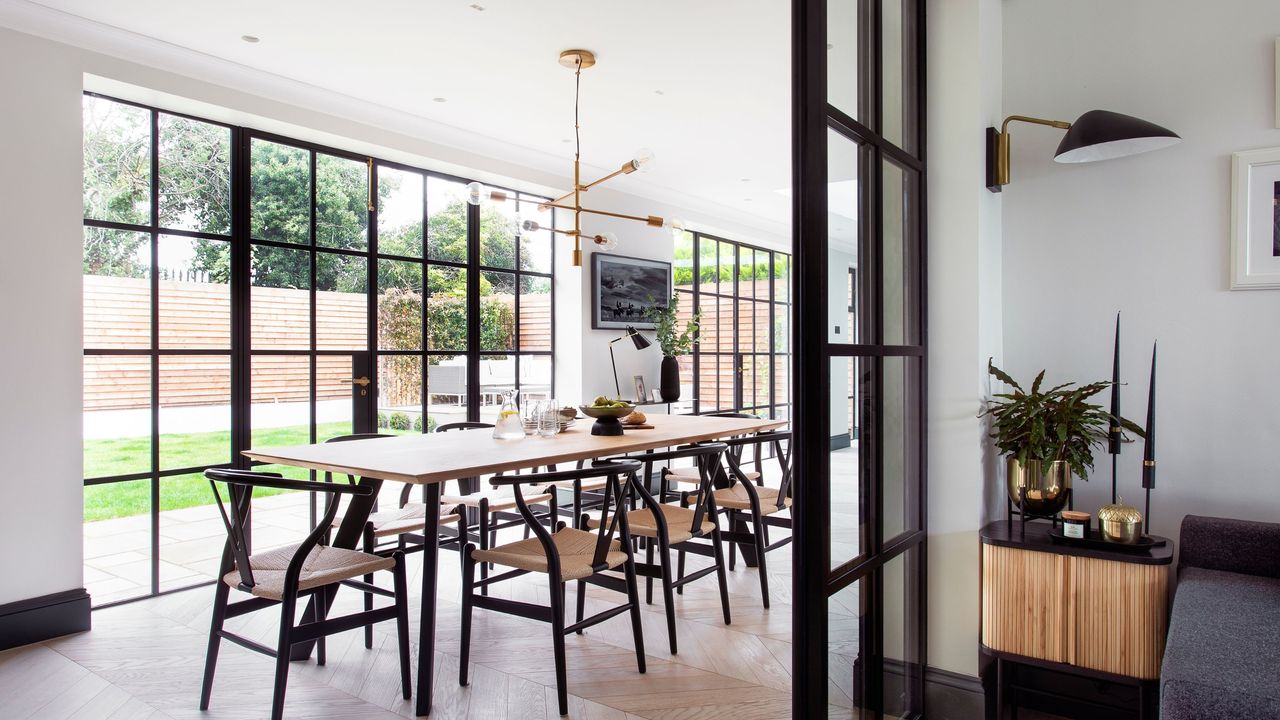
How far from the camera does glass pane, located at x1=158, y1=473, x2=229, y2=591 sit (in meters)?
3.86

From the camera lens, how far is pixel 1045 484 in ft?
7.82

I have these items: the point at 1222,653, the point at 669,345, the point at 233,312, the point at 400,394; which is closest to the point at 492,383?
the point at 400,394

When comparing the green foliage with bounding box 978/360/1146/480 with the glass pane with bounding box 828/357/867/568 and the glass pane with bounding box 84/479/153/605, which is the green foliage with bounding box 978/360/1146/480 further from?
the glass pane with bounding box 84/479/153/605

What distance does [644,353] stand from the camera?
6.72 meters

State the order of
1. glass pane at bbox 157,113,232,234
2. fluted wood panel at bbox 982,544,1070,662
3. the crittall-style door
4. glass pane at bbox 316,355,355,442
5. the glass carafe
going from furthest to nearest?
glass pane at bbox 316,355,355,442 < glass pane at bbox 157,113,232,234 < the glass carafe < fluted wood panel at bbox 982,544,1070,662 < the crittall-style door

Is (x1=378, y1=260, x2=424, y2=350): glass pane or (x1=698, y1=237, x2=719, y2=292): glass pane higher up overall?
(x1=698, y1=237, x2=719, y2=292): glass pane

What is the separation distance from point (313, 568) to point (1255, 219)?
3281 millimetres

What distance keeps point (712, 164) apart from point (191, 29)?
3529 millimetres

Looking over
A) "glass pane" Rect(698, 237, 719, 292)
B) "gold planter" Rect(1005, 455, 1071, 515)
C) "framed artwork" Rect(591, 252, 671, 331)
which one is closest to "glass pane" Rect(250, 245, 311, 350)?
"framed artwork" Rect(591, 252, 671, 331)

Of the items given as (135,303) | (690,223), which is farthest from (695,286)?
(135,303)

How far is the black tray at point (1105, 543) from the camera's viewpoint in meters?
2.23

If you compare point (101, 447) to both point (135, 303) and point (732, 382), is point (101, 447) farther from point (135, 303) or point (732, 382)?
point (732, 382)

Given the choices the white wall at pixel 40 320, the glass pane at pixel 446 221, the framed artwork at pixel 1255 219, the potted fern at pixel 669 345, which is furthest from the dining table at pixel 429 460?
the potted fern at pixel 669 345

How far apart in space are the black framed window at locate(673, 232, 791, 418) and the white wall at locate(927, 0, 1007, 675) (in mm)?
4536
